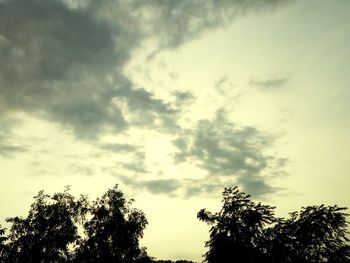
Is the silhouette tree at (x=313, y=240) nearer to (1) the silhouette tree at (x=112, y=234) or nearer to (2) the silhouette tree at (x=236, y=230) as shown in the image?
(2) the silhouette tree at (x=236, y=230)

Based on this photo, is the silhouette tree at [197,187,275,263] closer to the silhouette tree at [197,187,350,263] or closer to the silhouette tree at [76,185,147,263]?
the silhouette tree at [197,187,350,263]

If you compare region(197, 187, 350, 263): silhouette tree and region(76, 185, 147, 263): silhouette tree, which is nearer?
region(197, 187, 350, 263): silhouette tree


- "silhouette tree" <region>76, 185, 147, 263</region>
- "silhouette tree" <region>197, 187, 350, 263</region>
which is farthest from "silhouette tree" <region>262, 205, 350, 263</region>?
"silhouette tree" <region>76, 185, 147, 263</region>

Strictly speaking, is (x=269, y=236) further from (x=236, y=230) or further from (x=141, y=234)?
(x=141, y=234)

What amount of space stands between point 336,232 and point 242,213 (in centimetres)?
739

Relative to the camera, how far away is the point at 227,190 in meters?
26.2

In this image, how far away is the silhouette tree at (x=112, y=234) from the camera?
52844 millimetres

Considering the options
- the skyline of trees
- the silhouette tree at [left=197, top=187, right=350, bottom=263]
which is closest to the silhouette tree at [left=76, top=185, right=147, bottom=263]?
the skyline of trees

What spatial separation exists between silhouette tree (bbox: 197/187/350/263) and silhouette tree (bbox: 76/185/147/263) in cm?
3178

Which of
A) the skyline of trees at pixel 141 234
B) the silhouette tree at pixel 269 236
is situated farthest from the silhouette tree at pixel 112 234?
the silhouette tree at pixel 269 236

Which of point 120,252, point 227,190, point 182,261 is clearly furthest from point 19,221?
point 227,190

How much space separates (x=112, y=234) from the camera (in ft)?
177

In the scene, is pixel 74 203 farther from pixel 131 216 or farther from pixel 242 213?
pixel 242 213

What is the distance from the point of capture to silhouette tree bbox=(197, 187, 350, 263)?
76.9ft
